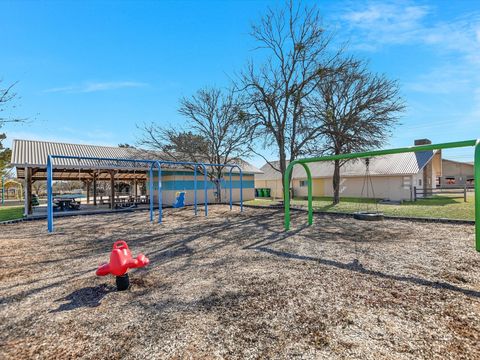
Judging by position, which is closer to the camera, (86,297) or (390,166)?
(86,297)

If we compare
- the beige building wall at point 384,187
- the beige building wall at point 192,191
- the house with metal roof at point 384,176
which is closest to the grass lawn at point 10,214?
the beige building wall at point 192,191

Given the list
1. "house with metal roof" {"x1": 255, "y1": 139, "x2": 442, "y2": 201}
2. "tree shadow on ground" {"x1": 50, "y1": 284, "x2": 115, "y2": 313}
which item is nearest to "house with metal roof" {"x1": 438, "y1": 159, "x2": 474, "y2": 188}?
"house with metal roof" {"x1": 255, "y1": 139, "x2": 442, "y2": 201}

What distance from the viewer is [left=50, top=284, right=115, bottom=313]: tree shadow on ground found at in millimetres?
3516

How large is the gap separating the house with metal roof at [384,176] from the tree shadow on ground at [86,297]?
46.0 feet

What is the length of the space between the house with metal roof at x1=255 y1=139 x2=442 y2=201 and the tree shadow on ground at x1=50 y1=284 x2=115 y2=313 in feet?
46.0

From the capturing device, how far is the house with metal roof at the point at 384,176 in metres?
21.0

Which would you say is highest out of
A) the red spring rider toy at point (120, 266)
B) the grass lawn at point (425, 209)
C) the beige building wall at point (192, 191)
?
the beige building wall at point (192, 191)

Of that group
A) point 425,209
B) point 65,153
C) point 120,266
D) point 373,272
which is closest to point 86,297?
point 120,266

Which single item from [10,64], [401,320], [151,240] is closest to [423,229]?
[401,320]

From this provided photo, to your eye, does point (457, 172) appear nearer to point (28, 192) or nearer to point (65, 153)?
point (65, 153)

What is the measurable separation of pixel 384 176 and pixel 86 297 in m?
22.9

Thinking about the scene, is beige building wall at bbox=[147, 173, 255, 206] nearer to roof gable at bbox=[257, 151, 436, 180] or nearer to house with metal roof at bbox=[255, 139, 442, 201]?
house with metal roof at bbox=[255, 139, 442, 201]

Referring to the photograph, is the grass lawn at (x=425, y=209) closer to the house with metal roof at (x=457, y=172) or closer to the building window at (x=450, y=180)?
the house with metal roof at (x=457, y=172)

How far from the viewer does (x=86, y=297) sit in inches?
150
